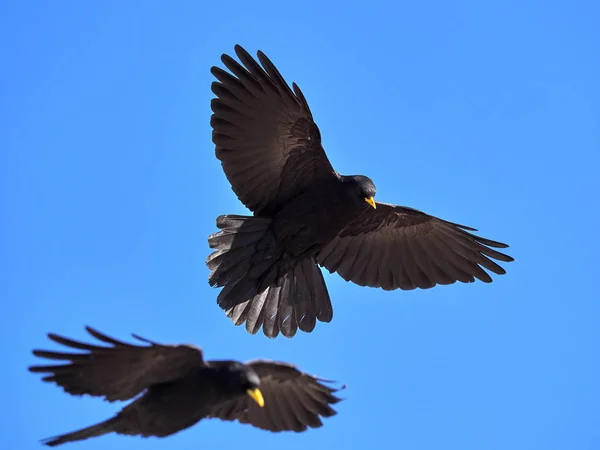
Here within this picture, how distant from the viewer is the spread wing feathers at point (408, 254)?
12.0m

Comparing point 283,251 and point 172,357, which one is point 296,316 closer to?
point 283,251

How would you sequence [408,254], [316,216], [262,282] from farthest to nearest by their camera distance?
1. [408,254]
2. [262,282]
3. [316,216]

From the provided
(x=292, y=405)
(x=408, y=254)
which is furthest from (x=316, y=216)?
(x=292, y=405)

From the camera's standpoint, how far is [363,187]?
34.6 feet

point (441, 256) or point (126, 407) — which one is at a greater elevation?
point (441, 256)

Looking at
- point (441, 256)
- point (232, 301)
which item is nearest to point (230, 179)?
point (232, 301)

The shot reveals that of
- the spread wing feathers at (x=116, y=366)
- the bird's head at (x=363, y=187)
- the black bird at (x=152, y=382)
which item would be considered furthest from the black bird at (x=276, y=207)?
the spread wing feathers at (x=116, y=366)

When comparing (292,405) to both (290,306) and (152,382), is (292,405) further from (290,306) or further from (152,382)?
(290,306)

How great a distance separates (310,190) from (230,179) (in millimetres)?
956

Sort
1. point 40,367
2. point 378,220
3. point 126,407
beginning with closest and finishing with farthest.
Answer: point 40,367 < point 126,407 < point 378,220

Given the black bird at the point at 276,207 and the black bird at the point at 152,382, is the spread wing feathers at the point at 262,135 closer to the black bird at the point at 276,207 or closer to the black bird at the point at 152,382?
the black bird at the point at 276,207

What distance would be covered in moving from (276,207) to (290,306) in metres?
1.21

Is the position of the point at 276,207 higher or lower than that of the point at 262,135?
lower

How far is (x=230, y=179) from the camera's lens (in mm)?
11156
